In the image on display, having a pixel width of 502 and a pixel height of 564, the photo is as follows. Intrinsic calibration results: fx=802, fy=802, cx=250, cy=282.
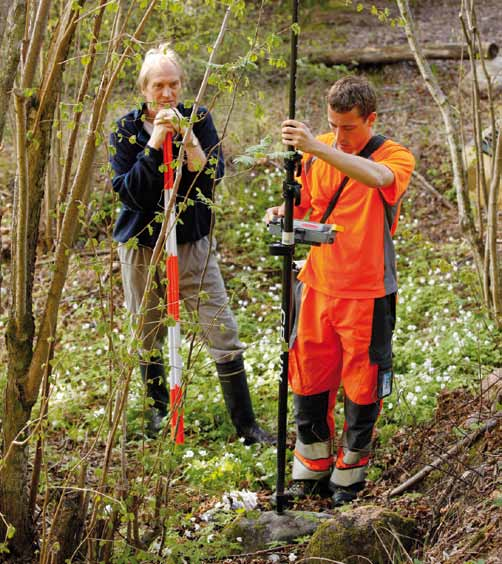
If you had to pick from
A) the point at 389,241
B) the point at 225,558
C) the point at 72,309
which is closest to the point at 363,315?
the point at 389,241

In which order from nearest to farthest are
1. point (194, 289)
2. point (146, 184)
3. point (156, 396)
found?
point (146, 184)
point (194, 289)
point (156, 396)

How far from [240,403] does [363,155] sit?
1641 millimetres

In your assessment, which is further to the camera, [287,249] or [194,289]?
[194,289]

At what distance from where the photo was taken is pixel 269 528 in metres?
3.47

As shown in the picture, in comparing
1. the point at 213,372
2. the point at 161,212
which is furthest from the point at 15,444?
the point at 213,372

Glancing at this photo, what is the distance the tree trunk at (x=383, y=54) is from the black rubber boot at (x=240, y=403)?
731cm

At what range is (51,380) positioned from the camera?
289 cm

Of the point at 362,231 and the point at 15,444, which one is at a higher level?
the point at 362,231

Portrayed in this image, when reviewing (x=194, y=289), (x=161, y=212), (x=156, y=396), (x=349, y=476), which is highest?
(x=161, y=212)

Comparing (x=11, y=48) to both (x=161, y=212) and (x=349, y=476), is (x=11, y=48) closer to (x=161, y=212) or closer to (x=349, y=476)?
(x=161, y=212)

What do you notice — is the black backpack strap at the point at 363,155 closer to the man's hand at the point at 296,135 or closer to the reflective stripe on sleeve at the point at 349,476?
the man's hand at the point at 296,135

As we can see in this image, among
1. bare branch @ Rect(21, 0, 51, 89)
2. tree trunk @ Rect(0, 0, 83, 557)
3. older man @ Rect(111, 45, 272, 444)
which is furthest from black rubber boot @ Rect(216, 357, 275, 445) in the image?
bare branch @ Rect(21, 0, 51, 89)

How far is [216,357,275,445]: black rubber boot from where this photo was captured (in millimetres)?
4453

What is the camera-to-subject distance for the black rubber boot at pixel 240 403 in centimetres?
445
